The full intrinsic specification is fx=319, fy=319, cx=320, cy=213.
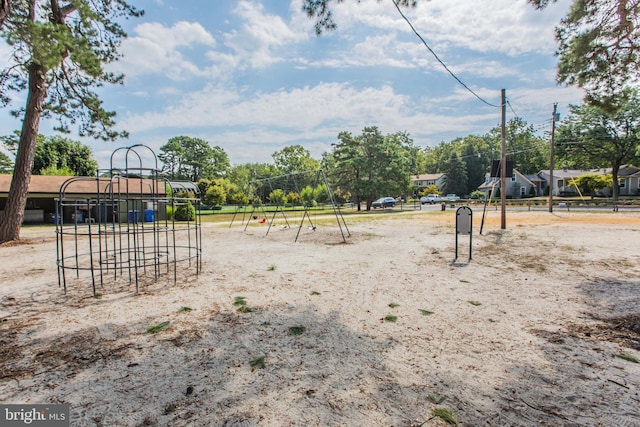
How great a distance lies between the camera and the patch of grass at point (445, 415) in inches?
80.2

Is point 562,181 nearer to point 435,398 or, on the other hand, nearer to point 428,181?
point 428,181

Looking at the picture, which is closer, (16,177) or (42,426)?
(42,426)

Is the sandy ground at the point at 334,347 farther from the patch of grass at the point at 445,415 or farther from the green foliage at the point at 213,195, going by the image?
the green foliage at the point at 213,195

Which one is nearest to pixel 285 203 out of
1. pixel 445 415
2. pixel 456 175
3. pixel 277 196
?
pixel 277 196

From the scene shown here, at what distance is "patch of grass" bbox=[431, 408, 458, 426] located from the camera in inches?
80.2

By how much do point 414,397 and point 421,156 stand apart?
82.1m

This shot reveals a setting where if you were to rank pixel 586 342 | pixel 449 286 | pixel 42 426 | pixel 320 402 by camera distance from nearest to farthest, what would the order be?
pixel 42 426, pixel 320 402, pixel 586 342, pixel 449 286

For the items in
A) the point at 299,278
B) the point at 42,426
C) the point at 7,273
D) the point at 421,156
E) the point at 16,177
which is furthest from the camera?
the point at 421,156

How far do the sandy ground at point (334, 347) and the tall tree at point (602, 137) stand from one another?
35.9 metres

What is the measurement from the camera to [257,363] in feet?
9.29

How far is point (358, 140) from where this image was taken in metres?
31.4

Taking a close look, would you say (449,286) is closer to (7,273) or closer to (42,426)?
(42,426)

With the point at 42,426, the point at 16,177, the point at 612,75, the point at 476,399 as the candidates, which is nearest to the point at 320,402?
the point at 476,399

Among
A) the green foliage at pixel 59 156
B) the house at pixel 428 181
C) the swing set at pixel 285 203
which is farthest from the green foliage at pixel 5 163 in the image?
the house at pixel 428 181
